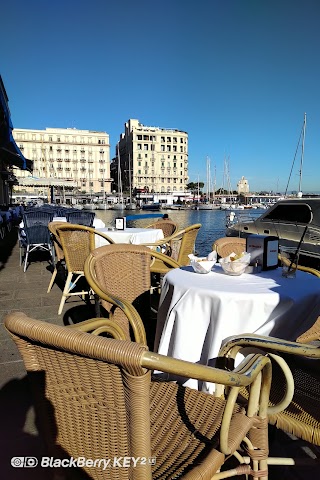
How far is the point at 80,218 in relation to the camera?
5.54 meters

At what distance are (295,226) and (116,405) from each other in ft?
20.1

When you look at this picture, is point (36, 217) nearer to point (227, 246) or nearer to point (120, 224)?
point (120, 224)

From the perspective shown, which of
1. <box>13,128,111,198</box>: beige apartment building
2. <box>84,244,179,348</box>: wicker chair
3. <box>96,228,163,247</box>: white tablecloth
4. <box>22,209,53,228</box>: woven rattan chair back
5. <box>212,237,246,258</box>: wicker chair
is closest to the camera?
<box>84,244,179,348</box>: wicker chair

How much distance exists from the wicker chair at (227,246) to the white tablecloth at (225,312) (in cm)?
109

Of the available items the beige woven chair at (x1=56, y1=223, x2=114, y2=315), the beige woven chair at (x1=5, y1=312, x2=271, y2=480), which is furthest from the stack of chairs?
the beige woven chair at (x1=5, y1=312, x2=271, y2=480)

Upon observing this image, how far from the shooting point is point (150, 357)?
1.90 feet

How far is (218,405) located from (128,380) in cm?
62

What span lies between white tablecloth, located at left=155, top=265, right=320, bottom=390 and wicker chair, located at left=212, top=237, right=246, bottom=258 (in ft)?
3.56

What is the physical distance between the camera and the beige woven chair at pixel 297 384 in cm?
105

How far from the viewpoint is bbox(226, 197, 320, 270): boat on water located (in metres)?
5.13

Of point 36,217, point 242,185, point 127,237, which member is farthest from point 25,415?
point 242,185

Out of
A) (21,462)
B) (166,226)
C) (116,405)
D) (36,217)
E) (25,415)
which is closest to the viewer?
(116,405)

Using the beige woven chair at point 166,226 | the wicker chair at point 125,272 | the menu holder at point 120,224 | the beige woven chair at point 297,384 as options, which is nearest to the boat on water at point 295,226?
the beige woven chair at point 166,226

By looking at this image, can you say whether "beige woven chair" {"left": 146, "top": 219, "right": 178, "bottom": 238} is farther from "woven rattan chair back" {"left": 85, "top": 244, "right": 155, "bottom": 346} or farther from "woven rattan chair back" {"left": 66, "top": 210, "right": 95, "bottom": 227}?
"woven rattan chair back" {"left": 85, "top": 244, "right": 155, "bottom": 346}
